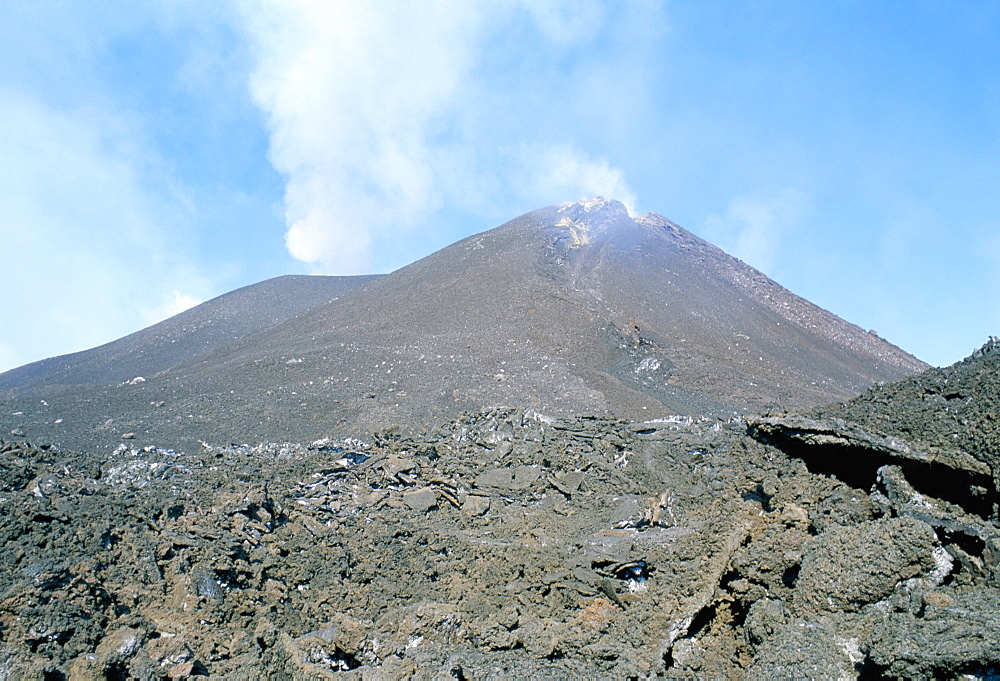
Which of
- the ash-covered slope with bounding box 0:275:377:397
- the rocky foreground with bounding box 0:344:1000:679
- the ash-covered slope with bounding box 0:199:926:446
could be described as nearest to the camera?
the rocky foreground with bounding box 0:344:1000:679

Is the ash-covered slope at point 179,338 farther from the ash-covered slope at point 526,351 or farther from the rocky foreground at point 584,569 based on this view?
the rocky foreground at point 584,569

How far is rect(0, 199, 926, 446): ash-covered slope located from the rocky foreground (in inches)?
324

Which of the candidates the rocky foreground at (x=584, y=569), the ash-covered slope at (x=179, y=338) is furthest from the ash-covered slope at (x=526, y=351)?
the rocky foreground at (x=584, y=569)

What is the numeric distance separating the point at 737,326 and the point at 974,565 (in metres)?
27.5

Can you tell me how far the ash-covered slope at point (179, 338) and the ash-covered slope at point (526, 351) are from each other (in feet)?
19.3

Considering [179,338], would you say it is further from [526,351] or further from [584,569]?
[584,569]

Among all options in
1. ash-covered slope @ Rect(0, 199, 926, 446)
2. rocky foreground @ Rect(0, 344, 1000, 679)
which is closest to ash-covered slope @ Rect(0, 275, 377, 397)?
ash-covered slope @ Rect(0, 199, 926, 446)

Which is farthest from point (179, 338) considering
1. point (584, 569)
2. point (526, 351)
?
point (584, 569)

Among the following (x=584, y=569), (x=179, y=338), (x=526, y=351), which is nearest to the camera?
(x=584, y=569)

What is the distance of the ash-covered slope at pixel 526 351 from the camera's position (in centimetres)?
1708

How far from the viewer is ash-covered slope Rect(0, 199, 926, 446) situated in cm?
1708

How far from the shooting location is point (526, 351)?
72.4 feet

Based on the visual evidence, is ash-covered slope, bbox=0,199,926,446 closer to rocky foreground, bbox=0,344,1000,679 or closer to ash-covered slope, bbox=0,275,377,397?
ash-covered slope, bbox=0,275,377,397

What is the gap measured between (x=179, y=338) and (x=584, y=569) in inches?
1342
